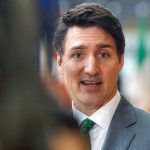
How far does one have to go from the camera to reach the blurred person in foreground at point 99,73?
2.01 feet

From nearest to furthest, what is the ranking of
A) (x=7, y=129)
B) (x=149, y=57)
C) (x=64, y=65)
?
(x=7, y=129) < (x=64, y=65) < (x=149, y=57)

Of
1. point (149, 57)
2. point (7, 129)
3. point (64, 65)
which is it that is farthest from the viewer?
point (149, 57)

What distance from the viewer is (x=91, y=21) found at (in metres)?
0.63

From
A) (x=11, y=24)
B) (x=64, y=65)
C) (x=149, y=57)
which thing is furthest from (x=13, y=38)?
(x=149, y=57)

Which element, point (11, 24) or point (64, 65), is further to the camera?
point (64, 65)

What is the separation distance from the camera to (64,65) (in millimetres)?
637

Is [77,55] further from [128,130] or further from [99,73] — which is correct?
[128,130]

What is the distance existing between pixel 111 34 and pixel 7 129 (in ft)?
1.82

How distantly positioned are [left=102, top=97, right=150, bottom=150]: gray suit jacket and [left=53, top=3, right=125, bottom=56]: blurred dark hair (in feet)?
0.36

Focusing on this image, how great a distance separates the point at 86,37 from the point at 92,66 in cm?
8

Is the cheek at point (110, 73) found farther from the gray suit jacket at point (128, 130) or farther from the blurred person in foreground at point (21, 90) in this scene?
the blurred person in foreground at point (21, 90)

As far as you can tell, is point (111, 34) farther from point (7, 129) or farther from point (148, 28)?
point (7, 129)

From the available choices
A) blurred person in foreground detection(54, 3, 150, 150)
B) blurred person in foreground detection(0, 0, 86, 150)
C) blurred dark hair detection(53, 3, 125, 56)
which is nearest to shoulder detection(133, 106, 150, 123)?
blurred person in foreground detection(54, 3, 150, 150)

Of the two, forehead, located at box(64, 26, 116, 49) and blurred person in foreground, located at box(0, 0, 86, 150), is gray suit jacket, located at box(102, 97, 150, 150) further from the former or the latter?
blurred person in foreground, located at box(0, 0, 86, 150)
